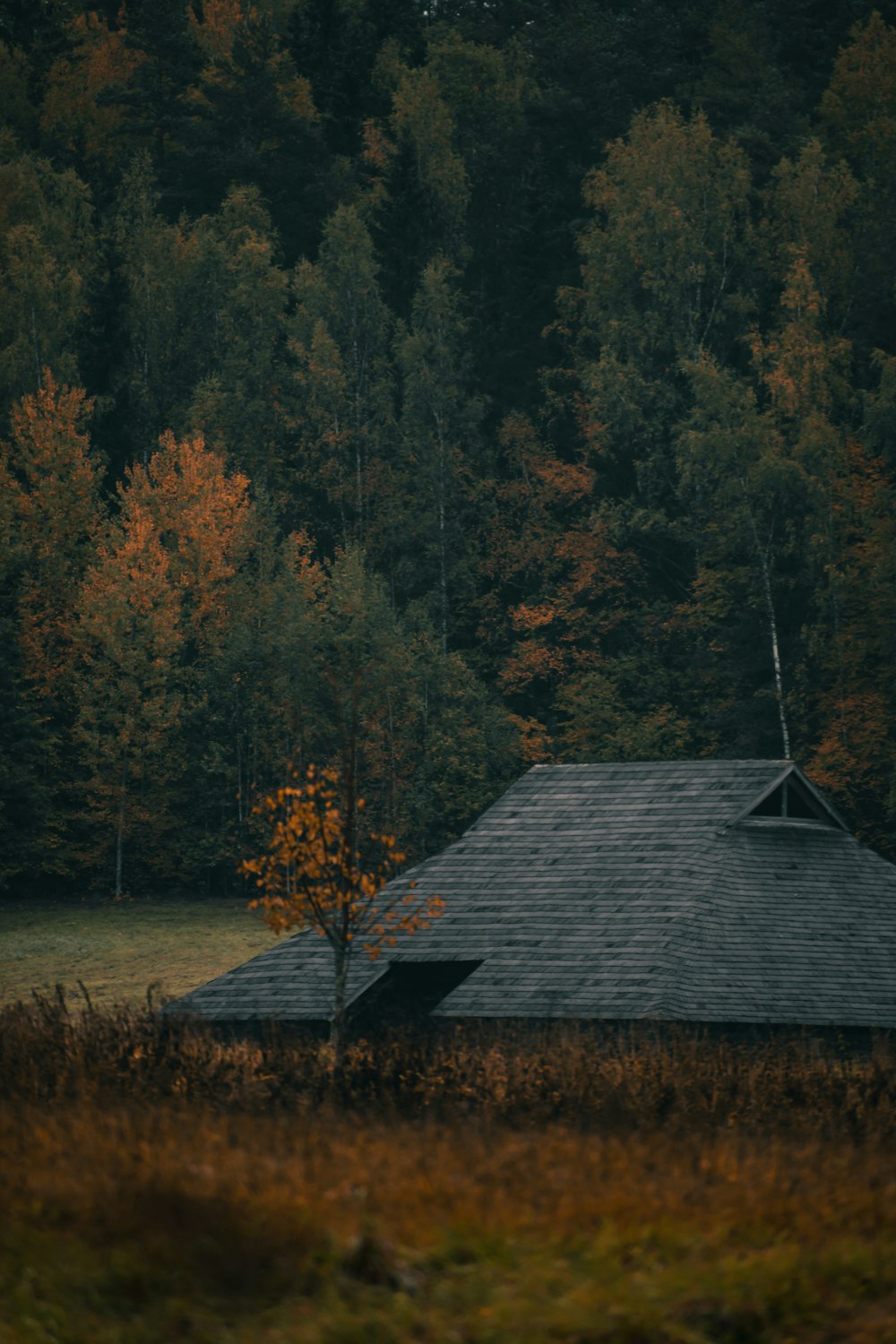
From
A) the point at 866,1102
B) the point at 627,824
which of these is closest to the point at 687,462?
the point at 627,824

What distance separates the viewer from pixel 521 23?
81500 millimetres

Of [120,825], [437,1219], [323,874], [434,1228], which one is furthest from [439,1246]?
[120,825]

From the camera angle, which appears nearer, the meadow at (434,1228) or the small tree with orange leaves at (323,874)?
the meadow at (434,1228)

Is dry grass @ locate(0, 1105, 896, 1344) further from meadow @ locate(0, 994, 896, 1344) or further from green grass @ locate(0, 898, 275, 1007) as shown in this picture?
green grass @ locate(0, 898, 275, 1007)

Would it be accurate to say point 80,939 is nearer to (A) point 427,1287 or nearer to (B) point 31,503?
(B) point 31,503

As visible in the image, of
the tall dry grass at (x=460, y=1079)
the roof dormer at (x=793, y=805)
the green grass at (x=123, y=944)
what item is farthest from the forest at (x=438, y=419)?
the tall dry grass at (x=460, y=1079)

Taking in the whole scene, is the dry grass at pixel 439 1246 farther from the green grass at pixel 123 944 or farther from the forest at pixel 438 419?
the forest at pixel 438 419

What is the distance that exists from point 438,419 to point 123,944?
23130mm

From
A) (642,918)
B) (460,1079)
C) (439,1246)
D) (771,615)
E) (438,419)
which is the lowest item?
(460,1079)

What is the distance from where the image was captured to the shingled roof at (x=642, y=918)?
26672 millimetres

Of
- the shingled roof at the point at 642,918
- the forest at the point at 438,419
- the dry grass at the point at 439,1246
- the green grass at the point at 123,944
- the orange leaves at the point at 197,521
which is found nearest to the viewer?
the dry grass at the point at 439,1246

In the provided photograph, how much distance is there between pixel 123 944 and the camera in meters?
48.3

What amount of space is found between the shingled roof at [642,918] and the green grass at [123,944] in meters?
11.1

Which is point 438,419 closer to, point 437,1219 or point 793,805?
point 793,805
